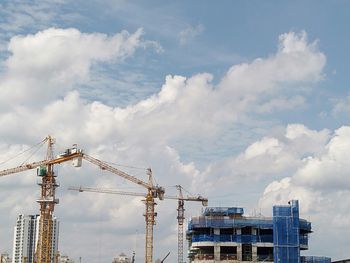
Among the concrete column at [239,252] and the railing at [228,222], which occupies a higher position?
the railing at [228,222]

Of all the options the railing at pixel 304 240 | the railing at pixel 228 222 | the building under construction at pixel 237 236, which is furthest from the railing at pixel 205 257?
the railing at pixel 304 240

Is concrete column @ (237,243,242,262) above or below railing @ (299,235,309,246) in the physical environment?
below

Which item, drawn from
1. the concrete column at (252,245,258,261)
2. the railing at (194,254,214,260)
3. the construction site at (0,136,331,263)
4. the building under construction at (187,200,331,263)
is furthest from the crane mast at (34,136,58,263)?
the concrete column at (252,245,258,261)

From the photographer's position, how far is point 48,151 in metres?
159

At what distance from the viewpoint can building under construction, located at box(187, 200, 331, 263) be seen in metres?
142

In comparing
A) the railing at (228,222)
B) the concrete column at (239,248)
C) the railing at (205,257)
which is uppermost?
the railing at (228,222)

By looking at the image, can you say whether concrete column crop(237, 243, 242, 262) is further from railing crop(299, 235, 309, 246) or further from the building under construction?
railing crop(299, 235, 309, 246)

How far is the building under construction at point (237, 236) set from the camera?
142250mm

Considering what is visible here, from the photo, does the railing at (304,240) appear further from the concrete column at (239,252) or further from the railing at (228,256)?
the railing at (228,256)

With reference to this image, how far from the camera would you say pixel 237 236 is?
144 meters

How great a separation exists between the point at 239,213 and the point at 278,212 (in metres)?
14.8

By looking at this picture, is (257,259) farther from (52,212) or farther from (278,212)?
(52,212)

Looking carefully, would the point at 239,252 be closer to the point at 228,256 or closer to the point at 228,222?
the point at 228,256

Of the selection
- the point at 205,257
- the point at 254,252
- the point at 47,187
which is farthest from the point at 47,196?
the point at 254,252
